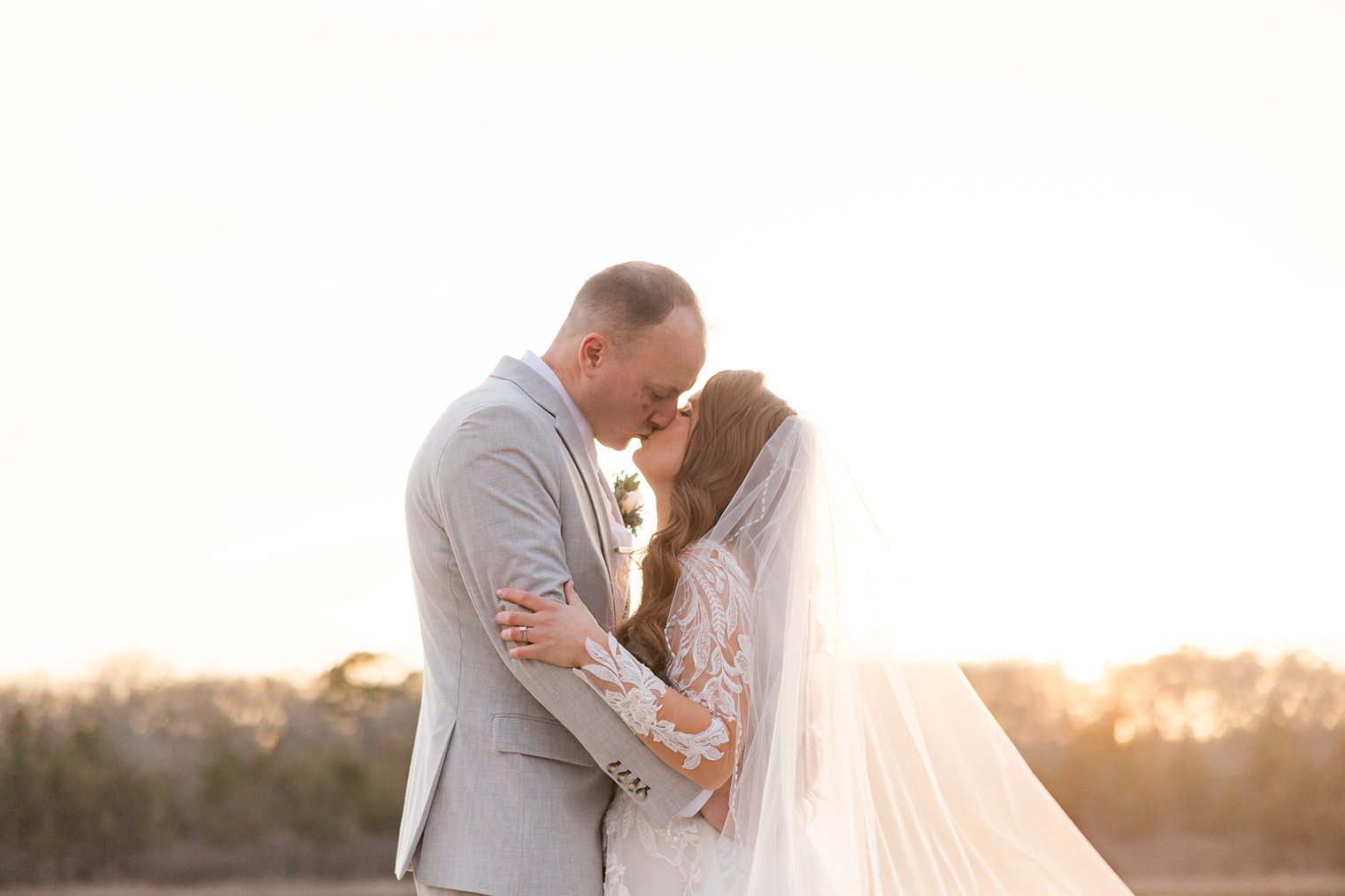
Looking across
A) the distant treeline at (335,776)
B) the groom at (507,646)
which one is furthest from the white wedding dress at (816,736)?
the distant treeline at (335,776)

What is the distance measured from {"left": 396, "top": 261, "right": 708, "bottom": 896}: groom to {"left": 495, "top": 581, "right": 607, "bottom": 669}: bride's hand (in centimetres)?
4

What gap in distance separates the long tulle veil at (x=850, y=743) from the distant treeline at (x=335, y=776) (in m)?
6.94

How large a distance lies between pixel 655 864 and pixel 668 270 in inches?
52.6

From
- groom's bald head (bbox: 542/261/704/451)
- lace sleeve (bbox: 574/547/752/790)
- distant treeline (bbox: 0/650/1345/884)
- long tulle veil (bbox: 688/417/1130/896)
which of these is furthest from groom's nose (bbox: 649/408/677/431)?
distant treeline (bbox: 0/650/1345/884)

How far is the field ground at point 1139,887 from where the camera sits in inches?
357

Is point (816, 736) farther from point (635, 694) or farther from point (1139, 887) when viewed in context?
point (1139, 887)

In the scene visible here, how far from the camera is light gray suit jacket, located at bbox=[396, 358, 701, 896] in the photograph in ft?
7.85

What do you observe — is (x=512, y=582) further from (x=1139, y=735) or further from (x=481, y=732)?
(x=1139, y=735)

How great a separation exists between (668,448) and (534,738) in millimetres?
796

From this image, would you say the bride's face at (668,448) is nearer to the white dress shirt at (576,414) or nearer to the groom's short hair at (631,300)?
the white dress shirt at (576,414)

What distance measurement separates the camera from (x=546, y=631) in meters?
2.32

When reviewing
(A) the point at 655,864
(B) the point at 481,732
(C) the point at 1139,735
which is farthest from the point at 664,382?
(C) the point at 1139,735

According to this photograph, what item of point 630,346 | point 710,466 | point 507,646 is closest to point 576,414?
point 630,346

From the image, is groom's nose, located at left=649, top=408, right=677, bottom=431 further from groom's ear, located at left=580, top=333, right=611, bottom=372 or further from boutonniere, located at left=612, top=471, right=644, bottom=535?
boutonniere, located at left=612, top=471, right=644, bottom=535
